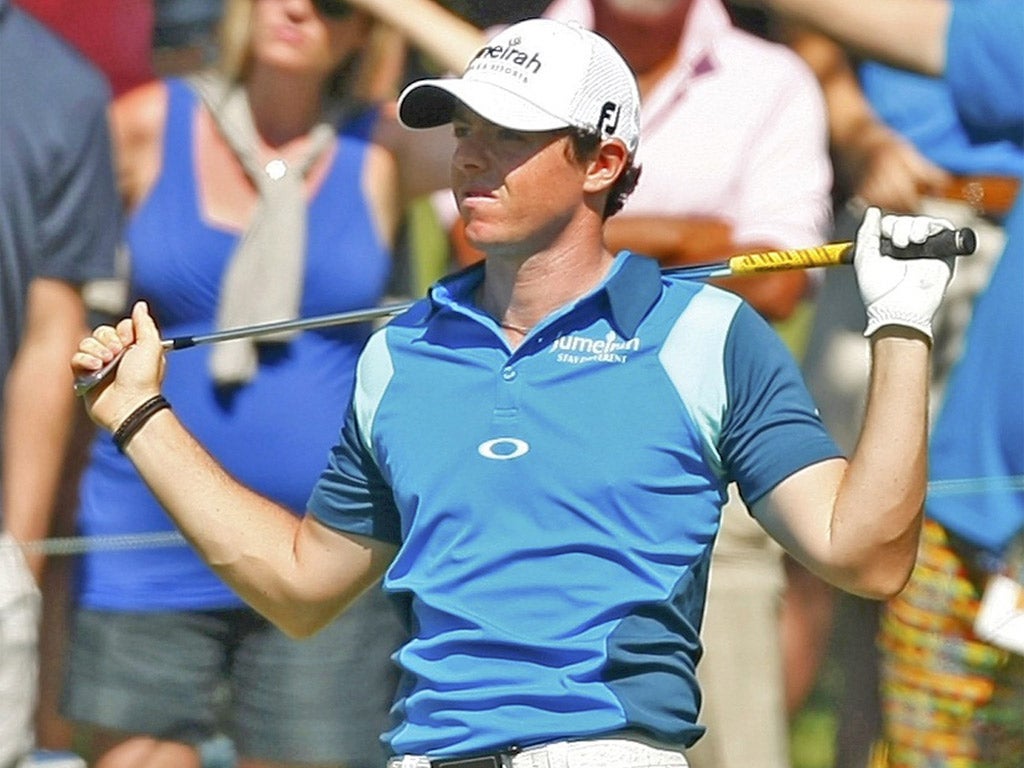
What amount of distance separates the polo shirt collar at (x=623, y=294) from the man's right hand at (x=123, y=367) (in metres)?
0.42

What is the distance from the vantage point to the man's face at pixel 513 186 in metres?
3.05

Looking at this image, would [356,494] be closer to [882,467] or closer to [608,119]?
[608,119]

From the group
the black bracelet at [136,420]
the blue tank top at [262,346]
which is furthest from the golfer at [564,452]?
the blue tank top at [262,346]

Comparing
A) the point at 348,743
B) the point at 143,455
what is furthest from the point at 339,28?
the point at 143,455

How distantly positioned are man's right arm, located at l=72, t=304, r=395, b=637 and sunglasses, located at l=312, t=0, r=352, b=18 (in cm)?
158

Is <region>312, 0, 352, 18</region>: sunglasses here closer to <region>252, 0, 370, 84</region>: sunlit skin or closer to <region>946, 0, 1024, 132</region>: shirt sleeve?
<region>252, 0, 370, 84</region>: sunlit skin

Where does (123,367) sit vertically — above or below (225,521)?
above

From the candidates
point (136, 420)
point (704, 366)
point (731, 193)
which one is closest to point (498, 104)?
point (704, 366)

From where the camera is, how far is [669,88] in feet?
15.3

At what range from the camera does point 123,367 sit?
10.5 feet

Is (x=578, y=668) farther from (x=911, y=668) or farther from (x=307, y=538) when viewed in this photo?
(x=911, y=668)

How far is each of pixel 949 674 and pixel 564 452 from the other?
5.93 ft

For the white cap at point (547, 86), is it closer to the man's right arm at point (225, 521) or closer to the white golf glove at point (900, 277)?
the white golf glove at point (900, 277)

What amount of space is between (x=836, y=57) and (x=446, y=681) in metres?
2.15
